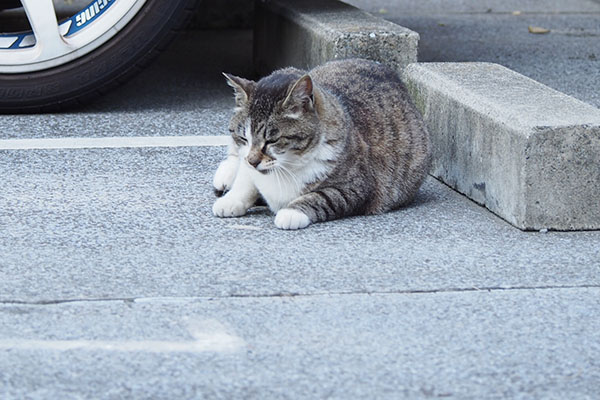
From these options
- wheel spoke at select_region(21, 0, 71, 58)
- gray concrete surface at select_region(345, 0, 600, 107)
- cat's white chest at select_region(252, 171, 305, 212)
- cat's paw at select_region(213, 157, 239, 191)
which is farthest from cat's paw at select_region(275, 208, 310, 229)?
gray concrete surface at select_region(345, 0, 600, 107)

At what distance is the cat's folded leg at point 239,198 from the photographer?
11.9 feet

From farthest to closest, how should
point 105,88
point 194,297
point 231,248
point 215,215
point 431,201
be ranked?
point 105,88, point 431,201, point 215,215, point 231,248, point 194,297

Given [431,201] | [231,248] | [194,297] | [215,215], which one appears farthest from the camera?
[431,201]

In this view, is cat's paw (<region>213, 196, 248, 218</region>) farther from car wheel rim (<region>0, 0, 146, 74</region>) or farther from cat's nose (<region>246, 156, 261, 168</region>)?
car wheel rim (<region>0, 0, 146, 74</region>)

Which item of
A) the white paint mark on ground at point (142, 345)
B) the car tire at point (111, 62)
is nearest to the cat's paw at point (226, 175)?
the car tire at point (111, 62)

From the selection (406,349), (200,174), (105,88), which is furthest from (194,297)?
(105,88)

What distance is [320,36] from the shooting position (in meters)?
4.71

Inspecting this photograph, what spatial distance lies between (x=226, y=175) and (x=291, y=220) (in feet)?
1.50

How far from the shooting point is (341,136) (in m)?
3.71

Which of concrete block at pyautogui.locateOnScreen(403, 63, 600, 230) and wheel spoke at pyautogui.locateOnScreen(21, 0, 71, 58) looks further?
wheel spoke at pyautogui.locateOnScreen(21, 0, 71, 58)

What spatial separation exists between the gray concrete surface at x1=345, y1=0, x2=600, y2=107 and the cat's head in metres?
1.98

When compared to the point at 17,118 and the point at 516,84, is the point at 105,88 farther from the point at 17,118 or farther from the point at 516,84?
the point at 516,84

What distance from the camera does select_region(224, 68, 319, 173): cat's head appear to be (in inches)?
141

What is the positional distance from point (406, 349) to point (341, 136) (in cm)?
127
